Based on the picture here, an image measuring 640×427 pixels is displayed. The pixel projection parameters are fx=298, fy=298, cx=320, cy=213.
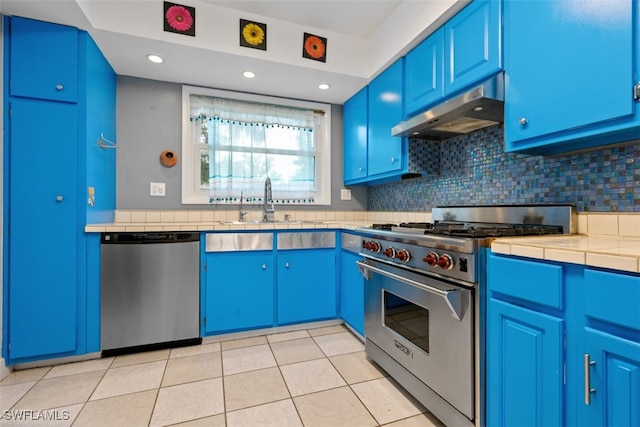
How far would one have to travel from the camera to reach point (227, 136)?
9.28 feet

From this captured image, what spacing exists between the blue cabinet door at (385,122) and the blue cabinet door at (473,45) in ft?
1.59

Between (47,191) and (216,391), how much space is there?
159 centimetres

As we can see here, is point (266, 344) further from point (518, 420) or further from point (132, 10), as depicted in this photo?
point (132, 10)

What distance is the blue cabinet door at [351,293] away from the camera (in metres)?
2.22

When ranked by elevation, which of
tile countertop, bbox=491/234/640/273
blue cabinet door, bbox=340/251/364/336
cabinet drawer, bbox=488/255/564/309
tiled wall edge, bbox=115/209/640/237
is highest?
tiled wall edge, bbox=115/209/640/237

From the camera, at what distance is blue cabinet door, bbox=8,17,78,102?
1778 millimetres

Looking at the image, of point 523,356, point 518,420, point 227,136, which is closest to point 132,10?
point 227,136

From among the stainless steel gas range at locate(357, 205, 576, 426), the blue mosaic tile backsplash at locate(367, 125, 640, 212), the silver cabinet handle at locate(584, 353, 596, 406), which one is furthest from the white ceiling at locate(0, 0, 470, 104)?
the silver cabinet handle at locate(584, 353, 596, 406)

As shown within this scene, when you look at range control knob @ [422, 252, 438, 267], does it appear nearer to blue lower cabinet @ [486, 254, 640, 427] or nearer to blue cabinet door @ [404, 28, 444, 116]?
blue lower cabinet @ [486, 254, 640, 427]

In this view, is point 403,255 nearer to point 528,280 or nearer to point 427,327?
point 427,327

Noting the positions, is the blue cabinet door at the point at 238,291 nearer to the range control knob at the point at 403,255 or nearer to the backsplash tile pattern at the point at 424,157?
the range control knob at the point at 403,255

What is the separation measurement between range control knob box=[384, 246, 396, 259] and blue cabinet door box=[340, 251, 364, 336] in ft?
1.71

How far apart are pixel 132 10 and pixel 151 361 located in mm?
2302

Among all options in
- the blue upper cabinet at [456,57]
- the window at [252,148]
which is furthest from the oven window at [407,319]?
the window at [252,148]
